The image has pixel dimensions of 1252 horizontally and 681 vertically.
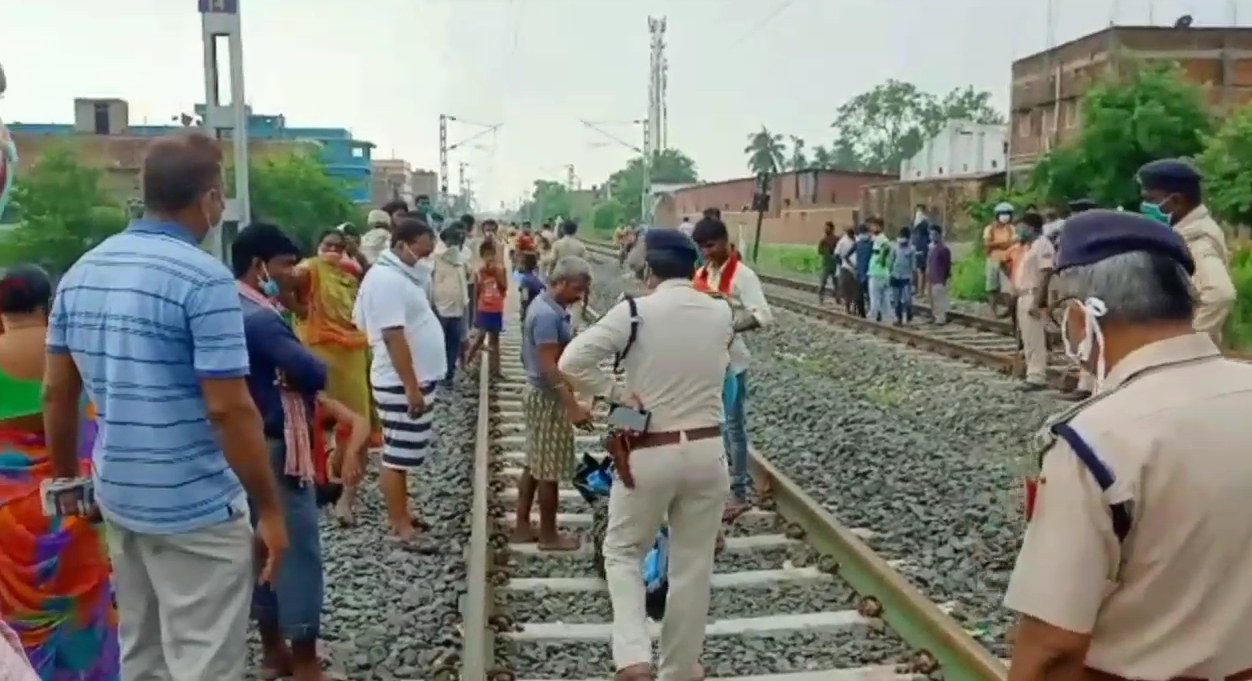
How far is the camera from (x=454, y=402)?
12906mm

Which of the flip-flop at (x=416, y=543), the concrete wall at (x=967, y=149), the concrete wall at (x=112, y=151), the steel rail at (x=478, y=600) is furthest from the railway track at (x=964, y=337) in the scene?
the concrete wall at (x=112, y=151)

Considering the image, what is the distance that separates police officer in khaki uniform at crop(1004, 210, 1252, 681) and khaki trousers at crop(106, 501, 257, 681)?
227 cm

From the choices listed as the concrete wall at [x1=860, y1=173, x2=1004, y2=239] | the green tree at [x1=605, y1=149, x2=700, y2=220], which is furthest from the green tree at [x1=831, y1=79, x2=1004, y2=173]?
the concrete wall at [x1=860, y1=173, x2=1004, y2=239]

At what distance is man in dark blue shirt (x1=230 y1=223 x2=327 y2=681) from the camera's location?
4383 mm

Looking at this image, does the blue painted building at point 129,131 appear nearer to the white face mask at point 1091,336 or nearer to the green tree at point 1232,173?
the green tree at point 1232,173

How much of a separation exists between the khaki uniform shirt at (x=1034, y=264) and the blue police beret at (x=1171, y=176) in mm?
6880

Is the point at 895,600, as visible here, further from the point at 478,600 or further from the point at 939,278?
the point at 939,278

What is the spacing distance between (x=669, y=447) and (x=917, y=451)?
5.24 meters

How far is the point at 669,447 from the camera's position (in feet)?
15.5

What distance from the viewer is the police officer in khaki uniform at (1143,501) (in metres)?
2.11

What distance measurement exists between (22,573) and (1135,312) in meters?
3.47

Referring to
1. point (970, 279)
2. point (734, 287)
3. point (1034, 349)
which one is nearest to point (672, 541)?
point (734, 287)

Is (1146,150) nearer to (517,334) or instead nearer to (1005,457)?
(517,334)

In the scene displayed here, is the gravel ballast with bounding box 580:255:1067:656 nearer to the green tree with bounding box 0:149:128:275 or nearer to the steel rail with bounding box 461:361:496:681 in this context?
the steel rail with bounding box 461:361:496:681
